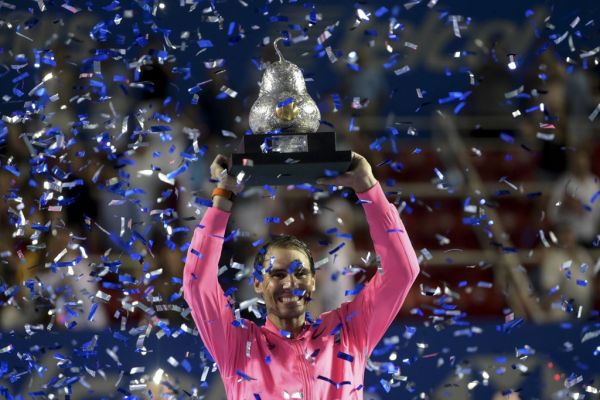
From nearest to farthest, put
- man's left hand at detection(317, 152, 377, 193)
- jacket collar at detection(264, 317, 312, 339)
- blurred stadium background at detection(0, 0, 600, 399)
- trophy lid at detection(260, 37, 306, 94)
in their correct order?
man's left hand at detection(317, 152, 377, 193) < jacket collar at detection(264, 317, 312, 339) < trophy lid at detection(260, 37, 306, 94) < blurred stadium background at detection(0, 0, 600, 399)

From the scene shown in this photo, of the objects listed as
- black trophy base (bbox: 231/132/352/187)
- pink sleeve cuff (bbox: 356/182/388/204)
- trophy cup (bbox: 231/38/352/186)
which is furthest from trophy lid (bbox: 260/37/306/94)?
Result: pink sleeve cuff (bbox: 356/182/388/204)

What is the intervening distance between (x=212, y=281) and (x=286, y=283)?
0.22 meters

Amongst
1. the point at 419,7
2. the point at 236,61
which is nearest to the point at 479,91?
the point at 419,7

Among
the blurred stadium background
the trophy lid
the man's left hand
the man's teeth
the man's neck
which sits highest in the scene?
the trophy lid

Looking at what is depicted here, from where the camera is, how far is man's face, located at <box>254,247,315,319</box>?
2.89m

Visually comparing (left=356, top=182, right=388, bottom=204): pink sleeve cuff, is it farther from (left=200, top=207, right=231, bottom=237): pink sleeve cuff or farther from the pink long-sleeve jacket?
(left=200, top=207, right=231, bottom=237): pink sleeve cuff

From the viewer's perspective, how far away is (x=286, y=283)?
288 cm

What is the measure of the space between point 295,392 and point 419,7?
264 cm

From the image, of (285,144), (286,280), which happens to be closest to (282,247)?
(286,280)

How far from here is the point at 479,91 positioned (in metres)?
5.01

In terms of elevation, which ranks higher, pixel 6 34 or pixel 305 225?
pixel 6 34

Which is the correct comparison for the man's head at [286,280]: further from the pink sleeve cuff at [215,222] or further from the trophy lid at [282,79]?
the trophy lid at [282,79]

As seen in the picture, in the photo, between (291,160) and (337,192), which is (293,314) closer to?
(291,160)

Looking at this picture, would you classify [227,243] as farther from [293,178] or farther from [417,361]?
[293,178]
